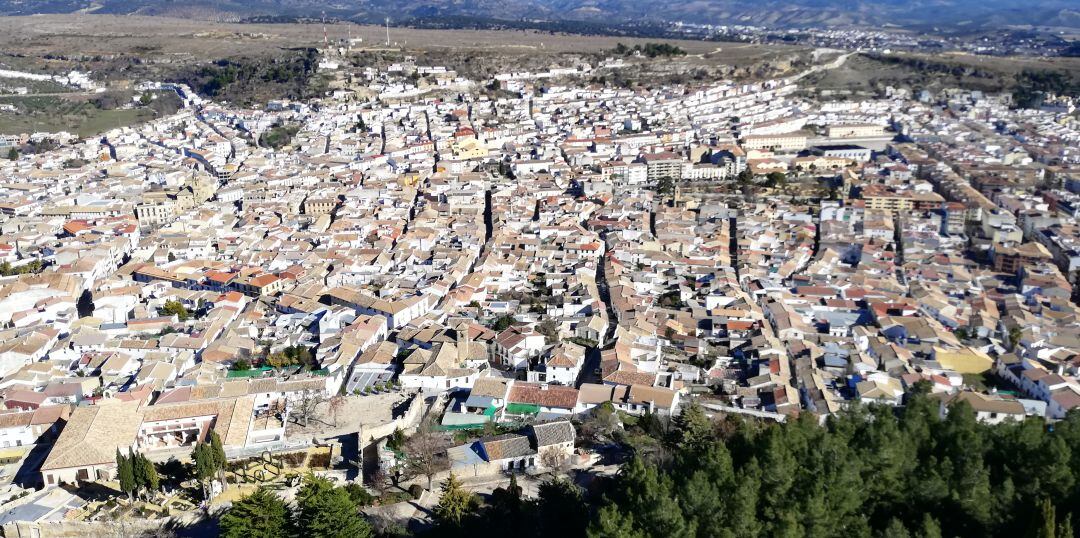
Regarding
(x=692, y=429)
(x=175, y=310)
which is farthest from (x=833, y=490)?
(x=175, y=310)

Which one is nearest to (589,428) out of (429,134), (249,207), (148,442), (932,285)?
(148,442)

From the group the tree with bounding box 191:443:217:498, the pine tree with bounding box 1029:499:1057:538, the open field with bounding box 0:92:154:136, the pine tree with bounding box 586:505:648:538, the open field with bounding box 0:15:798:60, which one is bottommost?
the tree with bounding box 191:443:217:498

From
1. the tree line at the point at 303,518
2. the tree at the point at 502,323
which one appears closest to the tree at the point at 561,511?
the tree line at the point at 303,518

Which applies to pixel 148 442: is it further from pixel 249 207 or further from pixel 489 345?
pixel 249 207

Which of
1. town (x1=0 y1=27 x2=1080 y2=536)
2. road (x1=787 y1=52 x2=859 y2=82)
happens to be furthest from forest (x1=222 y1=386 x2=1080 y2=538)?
road (x1=787 y1=52 x2=859 y2=82)

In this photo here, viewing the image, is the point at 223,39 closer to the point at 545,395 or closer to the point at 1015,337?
the point at 545,395

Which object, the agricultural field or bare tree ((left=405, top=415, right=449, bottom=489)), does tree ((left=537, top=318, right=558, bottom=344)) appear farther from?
the agricultural field

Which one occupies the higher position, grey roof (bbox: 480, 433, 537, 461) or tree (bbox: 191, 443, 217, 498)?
tree (bbox: 191, 443, 217, 498)

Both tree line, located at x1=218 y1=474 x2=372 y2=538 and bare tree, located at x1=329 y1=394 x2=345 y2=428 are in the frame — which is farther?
bare tree, located at x1=329 y1=394 x2=345 y2=428
